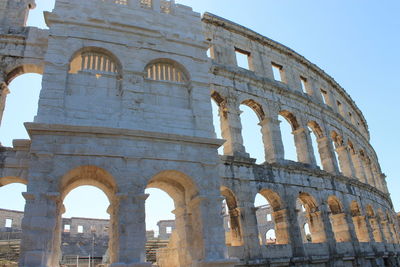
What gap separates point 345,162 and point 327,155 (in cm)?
258

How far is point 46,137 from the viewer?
8.65m

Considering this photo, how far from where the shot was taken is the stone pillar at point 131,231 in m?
8.16

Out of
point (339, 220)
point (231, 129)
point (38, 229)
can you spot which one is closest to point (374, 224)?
point (339, 220)

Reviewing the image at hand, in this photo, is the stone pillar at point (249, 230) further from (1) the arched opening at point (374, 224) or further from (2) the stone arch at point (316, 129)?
(1) the arched opening at point (374, 224)

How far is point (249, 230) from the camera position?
1223 cm

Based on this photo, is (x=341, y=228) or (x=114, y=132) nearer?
(x=114, y=132)

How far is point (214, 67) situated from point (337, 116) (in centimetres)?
Answer: 953

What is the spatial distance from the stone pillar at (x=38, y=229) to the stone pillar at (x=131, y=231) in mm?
1533

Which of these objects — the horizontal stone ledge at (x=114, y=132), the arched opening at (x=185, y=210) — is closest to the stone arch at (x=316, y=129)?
the horizontal stone ledge at (x=114, y=132)

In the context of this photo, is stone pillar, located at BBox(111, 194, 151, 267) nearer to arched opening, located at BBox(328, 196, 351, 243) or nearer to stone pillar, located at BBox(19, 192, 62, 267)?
stone pillar, located at BBox(19, 192, 62, 267)

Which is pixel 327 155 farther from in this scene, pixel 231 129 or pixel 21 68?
pixel 21 68

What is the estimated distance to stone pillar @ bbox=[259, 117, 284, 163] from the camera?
1457cm

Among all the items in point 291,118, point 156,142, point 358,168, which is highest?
point 291,118

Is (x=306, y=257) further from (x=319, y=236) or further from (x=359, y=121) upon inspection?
(x=359, y=121)
